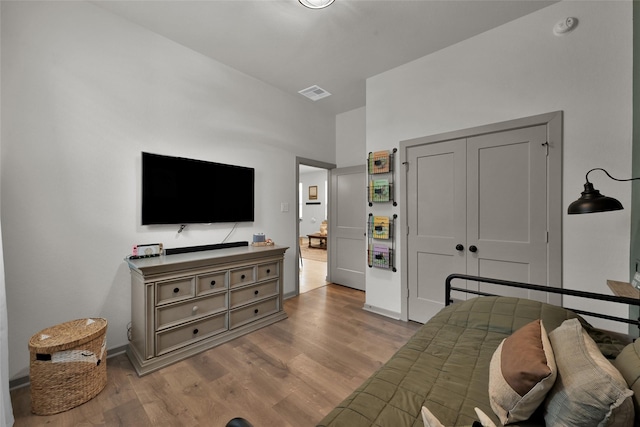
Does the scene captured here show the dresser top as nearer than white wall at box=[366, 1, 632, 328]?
No

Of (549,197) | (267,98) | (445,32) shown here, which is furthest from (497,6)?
(267,98)

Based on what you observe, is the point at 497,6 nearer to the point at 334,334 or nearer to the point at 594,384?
the point at 594,384

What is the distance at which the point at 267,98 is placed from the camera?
360 centimetres

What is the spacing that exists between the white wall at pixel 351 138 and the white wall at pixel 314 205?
4545mm

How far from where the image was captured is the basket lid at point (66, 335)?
1.67 meters

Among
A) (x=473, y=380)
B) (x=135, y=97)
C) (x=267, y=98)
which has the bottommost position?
(x=473, y=380)

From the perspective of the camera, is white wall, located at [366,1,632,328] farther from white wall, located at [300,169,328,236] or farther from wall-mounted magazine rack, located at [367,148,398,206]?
white wall, located at [300,169,328,236]

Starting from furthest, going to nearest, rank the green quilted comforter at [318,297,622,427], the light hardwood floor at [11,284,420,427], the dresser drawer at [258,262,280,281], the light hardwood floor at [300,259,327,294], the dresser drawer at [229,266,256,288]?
the light hardwood floor at [300,259,327,294] < the dresser drawer at [258,262,280,281] < the dresser drawer at [229,266,256,288] < the light hardwood floor at [11,284,420,427] < the green quilted comforter at [318,297,622,427]

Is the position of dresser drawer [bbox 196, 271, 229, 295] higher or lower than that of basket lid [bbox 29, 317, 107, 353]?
higher

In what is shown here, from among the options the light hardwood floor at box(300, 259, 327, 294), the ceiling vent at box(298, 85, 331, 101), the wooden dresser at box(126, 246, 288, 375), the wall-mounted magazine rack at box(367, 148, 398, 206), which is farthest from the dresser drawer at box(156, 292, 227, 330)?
the ceiling vent at box(298, 85, 331, 101)

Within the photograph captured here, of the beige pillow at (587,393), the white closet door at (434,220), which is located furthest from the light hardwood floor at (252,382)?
the beige pillow at (587,393)

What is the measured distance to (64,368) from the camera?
5.58 feet

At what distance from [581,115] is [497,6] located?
115 centimetres

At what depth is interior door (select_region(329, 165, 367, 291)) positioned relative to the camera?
425 cm
